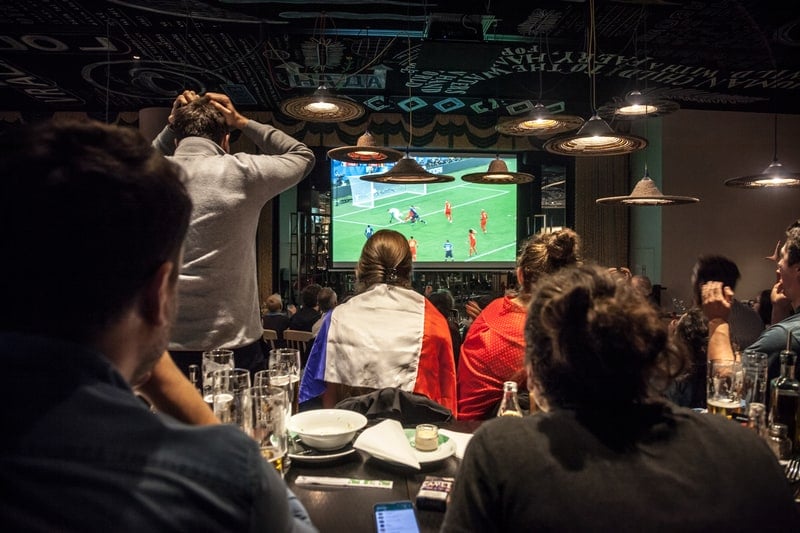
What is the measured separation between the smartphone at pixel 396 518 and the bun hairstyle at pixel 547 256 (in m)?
1.20

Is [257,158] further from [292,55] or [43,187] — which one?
[292,55]

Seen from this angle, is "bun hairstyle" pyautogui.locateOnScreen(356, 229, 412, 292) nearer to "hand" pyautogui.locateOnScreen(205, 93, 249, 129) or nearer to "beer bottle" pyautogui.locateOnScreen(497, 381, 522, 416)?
"hand" pyautogui.locateOnScreen(205, 93, 249, 129)

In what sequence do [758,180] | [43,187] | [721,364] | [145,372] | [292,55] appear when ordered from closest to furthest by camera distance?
[43,187] → [145,372] → [721,364] → [758,180] → [292,55]

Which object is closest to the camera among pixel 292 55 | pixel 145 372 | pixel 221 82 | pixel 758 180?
pixel 145 372

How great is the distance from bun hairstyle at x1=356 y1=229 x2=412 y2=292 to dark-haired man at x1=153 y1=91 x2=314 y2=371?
1.77 feet

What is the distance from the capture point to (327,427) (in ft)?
4.89

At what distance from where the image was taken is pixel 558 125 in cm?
369

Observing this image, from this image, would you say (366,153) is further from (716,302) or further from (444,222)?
(444,222)

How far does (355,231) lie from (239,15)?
12.1 feet

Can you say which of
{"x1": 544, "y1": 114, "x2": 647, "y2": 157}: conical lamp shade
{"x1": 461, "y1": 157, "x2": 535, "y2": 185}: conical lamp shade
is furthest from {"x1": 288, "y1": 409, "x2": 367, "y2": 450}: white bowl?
{"x1": 461, "y1": 157, "x2": 535, "y2": 185}: conical lamp shade

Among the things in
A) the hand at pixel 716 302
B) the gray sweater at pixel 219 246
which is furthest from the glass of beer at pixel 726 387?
the gray sweater at pixel 219 246

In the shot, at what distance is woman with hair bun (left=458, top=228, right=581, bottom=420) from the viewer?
2.09 m

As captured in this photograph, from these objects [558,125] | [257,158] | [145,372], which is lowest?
[145,372]

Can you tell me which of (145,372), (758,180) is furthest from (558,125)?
(145,372)
